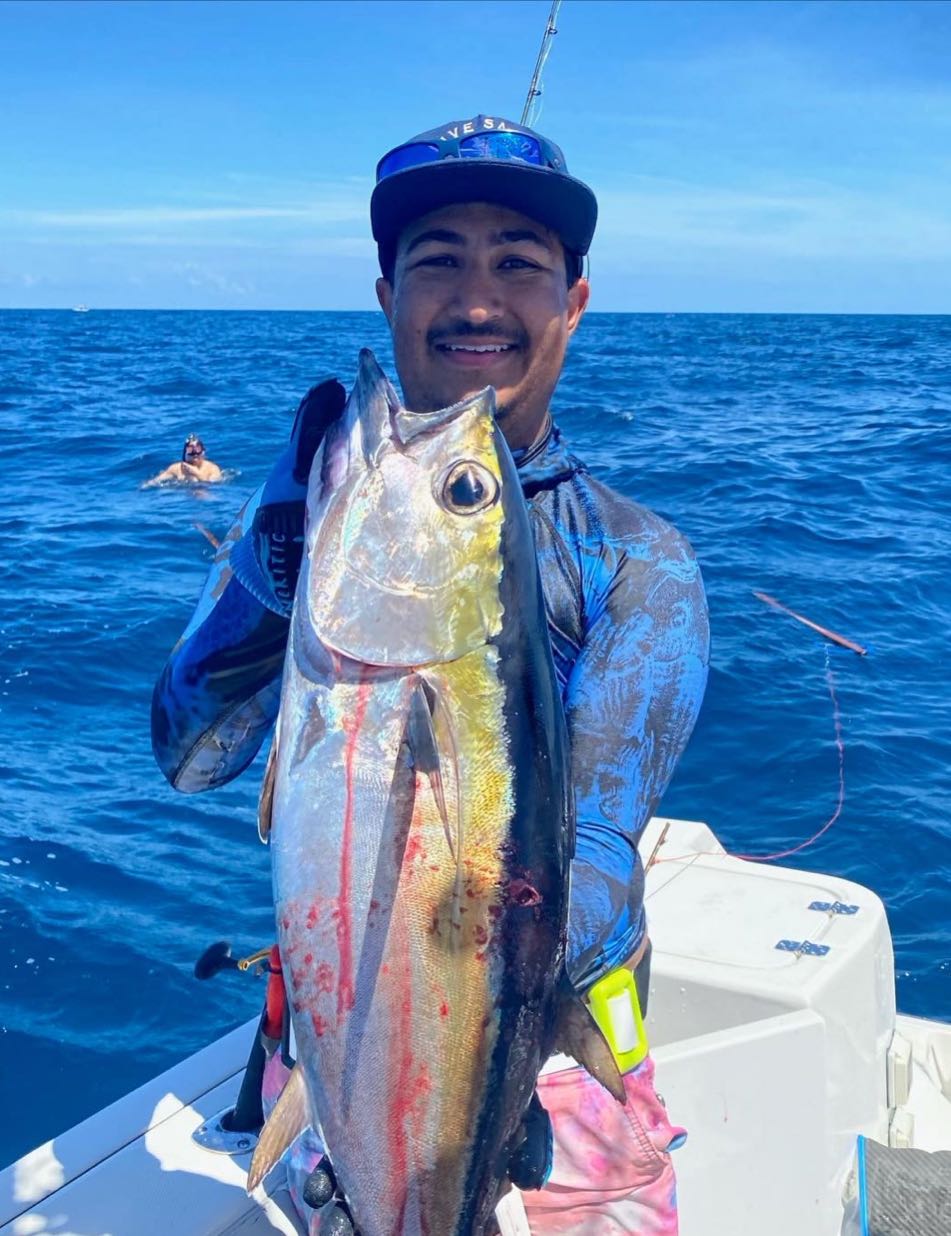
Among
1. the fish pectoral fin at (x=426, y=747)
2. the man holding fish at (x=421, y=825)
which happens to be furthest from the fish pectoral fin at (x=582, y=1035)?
the fish pectoral fin at (x=426, y=747)

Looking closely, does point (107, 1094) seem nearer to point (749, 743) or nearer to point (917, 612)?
point (749, 743)

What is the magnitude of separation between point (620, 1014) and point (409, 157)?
1814 mm

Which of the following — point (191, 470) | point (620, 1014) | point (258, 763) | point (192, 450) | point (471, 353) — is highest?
point (471, 353)

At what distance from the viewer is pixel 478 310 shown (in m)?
2.43

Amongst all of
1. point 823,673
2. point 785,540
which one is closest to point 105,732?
point 823,673

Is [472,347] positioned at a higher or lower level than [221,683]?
higher

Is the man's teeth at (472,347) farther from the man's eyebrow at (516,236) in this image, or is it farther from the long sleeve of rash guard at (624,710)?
the long sleeve of rash guard at (624,710)

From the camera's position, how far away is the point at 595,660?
89.3 inches

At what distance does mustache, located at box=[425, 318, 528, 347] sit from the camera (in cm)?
244

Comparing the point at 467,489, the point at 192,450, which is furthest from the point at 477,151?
the point at 192,450

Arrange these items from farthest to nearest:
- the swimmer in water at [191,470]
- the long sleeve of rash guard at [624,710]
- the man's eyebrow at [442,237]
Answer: the swimmer in water at [191,470] < the man's eyebrow at [442,237] < the long sleeve of rash guard at [624,710]

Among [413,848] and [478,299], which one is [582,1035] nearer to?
[413,848]

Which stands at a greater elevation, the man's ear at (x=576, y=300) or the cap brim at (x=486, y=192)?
the cap brim at (x=486, y=192)

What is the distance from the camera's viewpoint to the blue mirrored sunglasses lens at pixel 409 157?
7.98 ft
